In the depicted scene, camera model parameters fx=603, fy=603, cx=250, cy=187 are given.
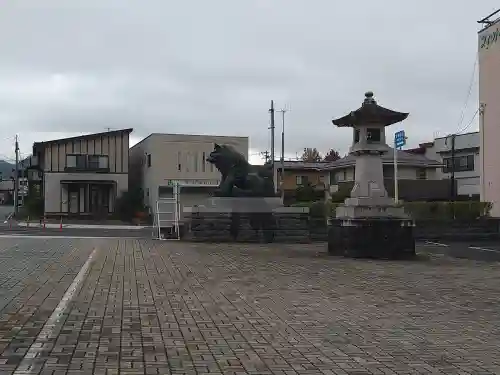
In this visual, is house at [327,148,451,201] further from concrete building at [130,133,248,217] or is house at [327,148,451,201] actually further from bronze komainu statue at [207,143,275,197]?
bronze komainu statue at [207,143,275,197]

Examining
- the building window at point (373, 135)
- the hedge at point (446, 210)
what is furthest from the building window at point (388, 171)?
the building window at point (373, 135)

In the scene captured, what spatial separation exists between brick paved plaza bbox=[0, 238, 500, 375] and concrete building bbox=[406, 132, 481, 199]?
120 feet

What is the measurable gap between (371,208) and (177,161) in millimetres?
34600

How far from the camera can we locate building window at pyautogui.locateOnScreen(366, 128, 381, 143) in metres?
17.8

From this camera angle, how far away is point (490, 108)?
32781mm

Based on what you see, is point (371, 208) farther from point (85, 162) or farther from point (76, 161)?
point (76, 161)

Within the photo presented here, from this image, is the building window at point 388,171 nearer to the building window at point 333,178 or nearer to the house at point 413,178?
the house at point 413,178

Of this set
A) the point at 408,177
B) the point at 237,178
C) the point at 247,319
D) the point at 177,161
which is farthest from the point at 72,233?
the point at 408,177

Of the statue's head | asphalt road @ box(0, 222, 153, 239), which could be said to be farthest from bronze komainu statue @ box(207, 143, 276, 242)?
asphalt road @ box(0, 222, 153, 239)

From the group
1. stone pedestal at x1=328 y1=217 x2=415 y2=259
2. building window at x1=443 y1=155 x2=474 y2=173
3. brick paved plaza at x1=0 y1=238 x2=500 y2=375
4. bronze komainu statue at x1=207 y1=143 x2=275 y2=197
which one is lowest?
brick paved plaza at x1=0 y1=238 x2=500 y2=375

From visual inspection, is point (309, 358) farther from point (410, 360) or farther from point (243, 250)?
point (243, 250)

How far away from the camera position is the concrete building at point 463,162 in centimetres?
4931

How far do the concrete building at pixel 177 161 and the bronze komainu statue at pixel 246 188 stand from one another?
910 inches

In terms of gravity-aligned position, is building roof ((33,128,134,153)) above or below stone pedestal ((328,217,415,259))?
above
